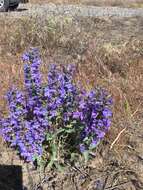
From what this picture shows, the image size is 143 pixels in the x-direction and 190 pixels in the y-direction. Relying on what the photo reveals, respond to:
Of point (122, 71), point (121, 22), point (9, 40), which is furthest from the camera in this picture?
point (121, 22)

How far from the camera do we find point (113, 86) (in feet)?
18.6

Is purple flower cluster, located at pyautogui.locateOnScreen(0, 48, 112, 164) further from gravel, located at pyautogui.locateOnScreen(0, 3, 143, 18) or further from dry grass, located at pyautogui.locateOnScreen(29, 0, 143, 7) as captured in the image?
dry grass, located at pyautogui.locateOnScreen(29, 0, 143, 7)

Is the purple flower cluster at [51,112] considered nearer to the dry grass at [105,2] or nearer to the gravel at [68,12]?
the gravel at [68,12]

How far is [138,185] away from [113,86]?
63.3 inches

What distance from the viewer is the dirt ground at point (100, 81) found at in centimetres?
429

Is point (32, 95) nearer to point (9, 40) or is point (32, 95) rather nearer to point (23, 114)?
point (23, 114)

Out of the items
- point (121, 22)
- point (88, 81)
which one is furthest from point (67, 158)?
point (121, 22)

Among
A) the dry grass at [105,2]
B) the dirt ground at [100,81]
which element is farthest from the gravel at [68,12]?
→ the dry grass at [105,2]

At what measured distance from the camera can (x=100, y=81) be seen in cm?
584

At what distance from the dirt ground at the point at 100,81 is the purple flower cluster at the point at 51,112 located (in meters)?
0.26

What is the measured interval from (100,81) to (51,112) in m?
1.80

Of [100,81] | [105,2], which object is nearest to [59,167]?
[100,81]

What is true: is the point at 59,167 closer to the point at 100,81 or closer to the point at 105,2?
the point at 100,81

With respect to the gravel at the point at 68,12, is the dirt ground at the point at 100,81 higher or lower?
lower
